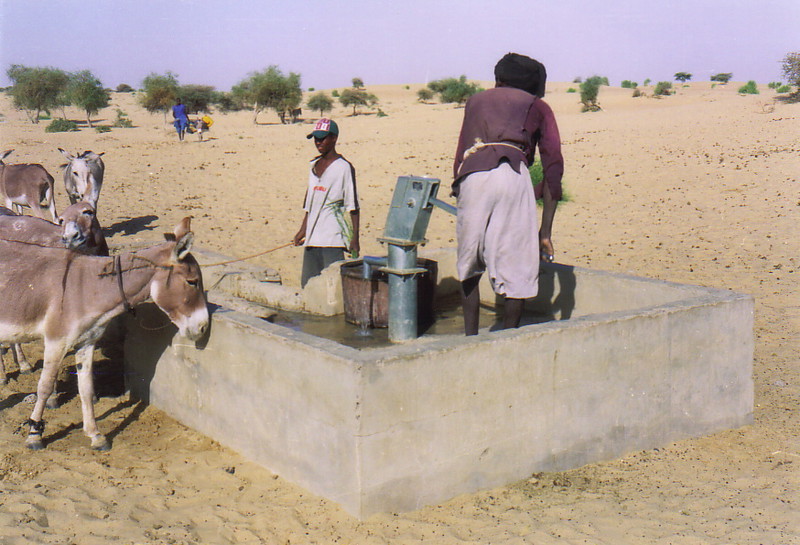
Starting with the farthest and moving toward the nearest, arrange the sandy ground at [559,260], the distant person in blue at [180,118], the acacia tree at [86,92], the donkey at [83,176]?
the acacia tree at [86,92] → the distant person in blue at [180,118] → the donkey at [83,176] → the sandy ground at [559,260]

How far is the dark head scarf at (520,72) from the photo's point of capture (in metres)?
4.27

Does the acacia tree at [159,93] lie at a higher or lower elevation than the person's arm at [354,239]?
higher

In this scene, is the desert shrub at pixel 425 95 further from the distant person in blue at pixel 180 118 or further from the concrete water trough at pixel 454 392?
the concrete water trough at pixel 454 392

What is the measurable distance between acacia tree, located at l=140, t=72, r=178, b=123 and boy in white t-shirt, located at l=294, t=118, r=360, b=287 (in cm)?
3424

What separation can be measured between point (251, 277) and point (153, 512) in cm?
328

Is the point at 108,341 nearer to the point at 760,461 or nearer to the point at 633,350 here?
the point at 633,350

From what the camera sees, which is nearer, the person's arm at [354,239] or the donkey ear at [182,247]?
the donkey ear at [182,247]

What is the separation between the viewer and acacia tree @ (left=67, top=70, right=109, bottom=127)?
37.0 meters

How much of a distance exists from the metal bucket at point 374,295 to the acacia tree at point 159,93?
1368 inches

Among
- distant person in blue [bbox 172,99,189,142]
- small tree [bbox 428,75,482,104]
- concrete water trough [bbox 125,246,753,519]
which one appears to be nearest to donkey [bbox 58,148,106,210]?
concrete water trough [bbox 125,246,753,519]

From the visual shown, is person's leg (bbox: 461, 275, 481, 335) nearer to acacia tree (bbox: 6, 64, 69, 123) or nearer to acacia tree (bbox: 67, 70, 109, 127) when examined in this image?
acacia tree (bbox: 67, 70, 109, 127)

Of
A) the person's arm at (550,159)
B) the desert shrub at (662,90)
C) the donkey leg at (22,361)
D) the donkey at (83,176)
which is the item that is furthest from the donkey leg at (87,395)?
the desert shrub at (662,90)

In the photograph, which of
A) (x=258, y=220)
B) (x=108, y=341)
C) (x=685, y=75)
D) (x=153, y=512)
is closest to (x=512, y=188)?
(x=153, y=512)

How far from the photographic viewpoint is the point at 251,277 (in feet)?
21.9
